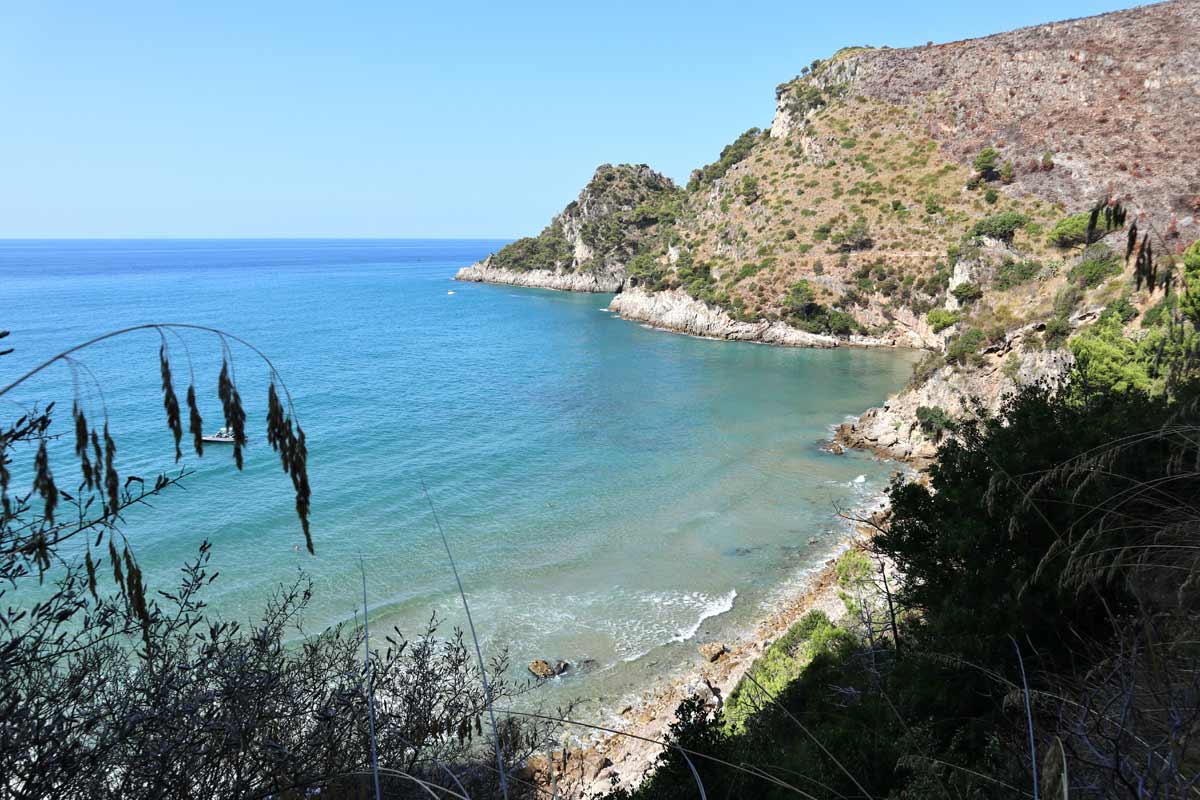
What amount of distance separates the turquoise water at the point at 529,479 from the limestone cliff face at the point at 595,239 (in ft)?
170

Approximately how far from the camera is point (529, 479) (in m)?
28.5

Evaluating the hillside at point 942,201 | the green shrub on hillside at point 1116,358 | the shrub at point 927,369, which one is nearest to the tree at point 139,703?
the green shrub on hillside at point 1116,358

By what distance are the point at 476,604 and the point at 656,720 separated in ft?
22.4

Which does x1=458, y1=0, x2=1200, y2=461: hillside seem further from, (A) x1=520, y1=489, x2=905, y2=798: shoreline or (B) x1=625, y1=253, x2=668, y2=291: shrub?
(A) x1=520, y1=489, x2=905, y2=798: shoreline

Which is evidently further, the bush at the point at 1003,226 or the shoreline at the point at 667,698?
the bush at the point at 1003,226

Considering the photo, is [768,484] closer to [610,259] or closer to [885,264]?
[885,264]

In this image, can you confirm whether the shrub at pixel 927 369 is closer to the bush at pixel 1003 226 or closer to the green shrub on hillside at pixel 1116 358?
the green shrub on hillside at pixel 1116 358

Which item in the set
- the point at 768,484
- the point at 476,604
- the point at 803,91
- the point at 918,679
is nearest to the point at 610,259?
the point at 803,91

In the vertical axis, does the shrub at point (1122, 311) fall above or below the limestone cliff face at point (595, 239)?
below

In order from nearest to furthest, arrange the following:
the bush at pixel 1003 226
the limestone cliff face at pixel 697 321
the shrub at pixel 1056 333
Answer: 1. the shrub at pixel 1056 333
2. the bush at pixel 1003 226
3. the limestone cliff face at pixel 697 321

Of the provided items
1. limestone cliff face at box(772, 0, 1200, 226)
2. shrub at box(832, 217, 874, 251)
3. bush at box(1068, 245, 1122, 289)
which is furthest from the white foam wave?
shrub at box(832, 217, 874, 251)

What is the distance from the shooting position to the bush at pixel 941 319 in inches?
1919

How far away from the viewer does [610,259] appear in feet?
359

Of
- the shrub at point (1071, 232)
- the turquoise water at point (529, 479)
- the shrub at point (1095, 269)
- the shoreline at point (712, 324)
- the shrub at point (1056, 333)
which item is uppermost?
the shrub at point (1071, 232)
